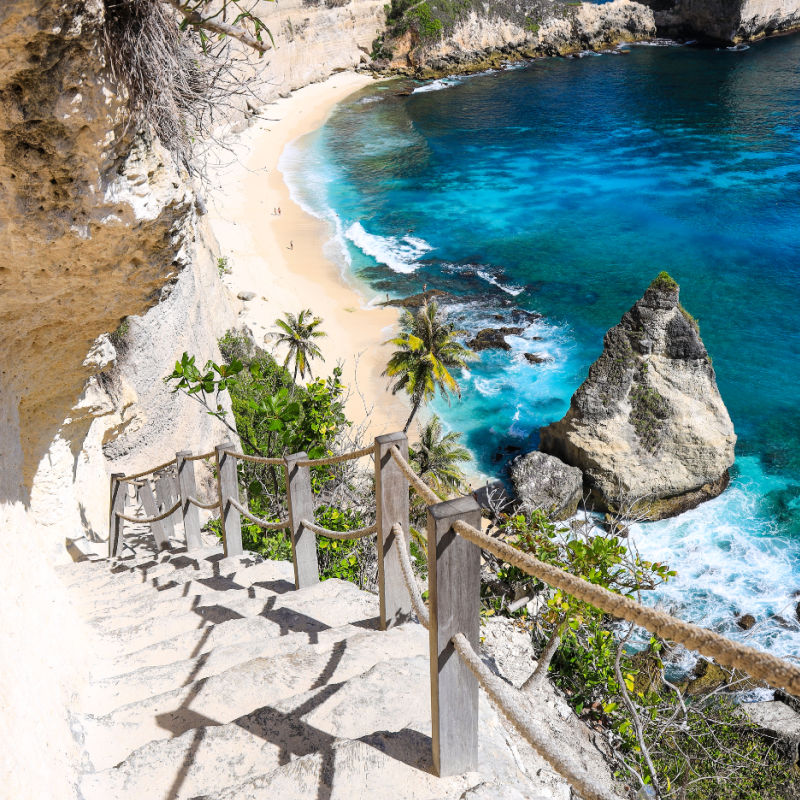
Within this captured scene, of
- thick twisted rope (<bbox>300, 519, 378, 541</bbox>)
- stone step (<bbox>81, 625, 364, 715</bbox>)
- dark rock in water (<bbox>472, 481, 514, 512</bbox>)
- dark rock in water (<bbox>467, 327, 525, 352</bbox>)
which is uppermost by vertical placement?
thick twisted rope (<bbox>300, 519, 378, 541</bbox>)

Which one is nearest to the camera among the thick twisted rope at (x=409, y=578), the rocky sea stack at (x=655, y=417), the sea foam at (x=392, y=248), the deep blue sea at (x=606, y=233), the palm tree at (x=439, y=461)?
the thick twisted rope at (x=409, y=578)

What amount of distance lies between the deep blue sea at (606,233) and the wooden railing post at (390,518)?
7.47 m

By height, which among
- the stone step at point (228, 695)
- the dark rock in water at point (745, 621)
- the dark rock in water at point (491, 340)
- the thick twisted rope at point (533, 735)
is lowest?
the dark rock in water at point (745, 621)

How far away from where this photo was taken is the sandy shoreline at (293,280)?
29.6 metres

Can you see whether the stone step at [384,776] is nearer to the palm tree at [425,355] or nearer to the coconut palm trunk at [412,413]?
the palm tree at [425,355]

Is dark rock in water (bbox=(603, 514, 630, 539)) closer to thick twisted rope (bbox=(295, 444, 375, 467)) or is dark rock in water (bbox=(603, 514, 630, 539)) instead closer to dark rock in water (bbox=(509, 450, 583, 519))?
dark rock in water (bbox=(509, 450, 583, 519))

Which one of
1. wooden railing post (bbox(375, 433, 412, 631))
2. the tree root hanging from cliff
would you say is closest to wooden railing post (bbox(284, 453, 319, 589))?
wooden railing post (bbox(375, 433, 412, 631))

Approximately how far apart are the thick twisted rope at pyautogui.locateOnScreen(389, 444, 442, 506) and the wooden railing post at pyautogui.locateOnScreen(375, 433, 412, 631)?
0.05 metres

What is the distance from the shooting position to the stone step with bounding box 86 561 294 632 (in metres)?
5.77

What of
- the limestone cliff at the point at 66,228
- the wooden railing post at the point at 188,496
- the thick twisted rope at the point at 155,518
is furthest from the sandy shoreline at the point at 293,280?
the limestone cliff at the point at 66,228

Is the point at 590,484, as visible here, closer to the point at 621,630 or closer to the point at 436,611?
the point at 621,630

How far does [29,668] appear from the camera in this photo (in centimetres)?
374

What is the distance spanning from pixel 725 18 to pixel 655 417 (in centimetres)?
8172

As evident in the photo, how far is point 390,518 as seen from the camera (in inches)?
161
